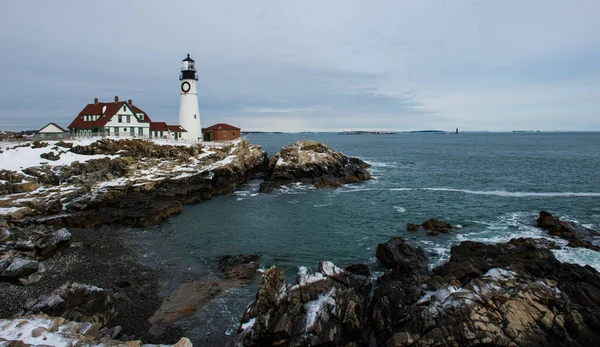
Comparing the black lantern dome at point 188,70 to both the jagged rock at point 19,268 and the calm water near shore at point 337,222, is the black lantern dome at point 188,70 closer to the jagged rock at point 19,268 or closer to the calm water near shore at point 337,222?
the calm water near shore at point 337,222

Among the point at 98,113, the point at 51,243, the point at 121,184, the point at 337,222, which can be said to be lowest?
the point at 337,222

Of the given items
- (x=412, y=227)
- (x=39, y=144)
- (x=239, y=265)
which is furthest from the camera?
(x=39, y=144)

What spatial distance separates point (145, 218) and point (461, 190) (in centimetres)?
3297

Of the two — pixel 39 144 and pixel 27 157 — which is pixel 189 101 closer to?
pixel 39 144

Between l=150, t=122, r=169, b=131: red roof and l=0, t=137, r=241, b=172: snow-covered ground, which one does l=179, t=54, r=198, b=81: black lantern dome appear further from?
l=0, t=137, r=241, b=172: snow-covered ground

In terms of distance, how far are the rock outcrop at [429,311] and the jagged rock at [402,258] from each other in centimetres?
297

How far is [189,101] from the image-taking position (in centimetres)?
5734

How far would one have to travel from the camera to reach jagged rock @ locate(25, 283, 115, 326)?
1370 cm

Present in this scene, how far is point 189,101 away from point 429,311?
52243 millimetres

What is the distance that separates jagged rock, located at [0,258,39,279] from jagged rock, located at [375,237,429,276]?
1734 centimetres

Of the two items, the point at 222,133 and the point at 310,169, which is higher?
the point at 222,133

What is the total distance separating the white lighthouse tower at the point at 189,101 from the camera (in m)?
56.2

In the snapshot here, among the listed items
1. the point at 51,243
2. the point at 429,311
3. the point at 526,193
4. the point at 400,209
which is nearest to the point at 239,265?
the point at 51,243

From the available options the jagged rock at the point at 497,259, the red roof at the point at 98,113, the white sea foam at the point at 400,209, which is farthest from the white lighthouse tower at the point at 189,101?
the jagged rock at the point at 497,259
